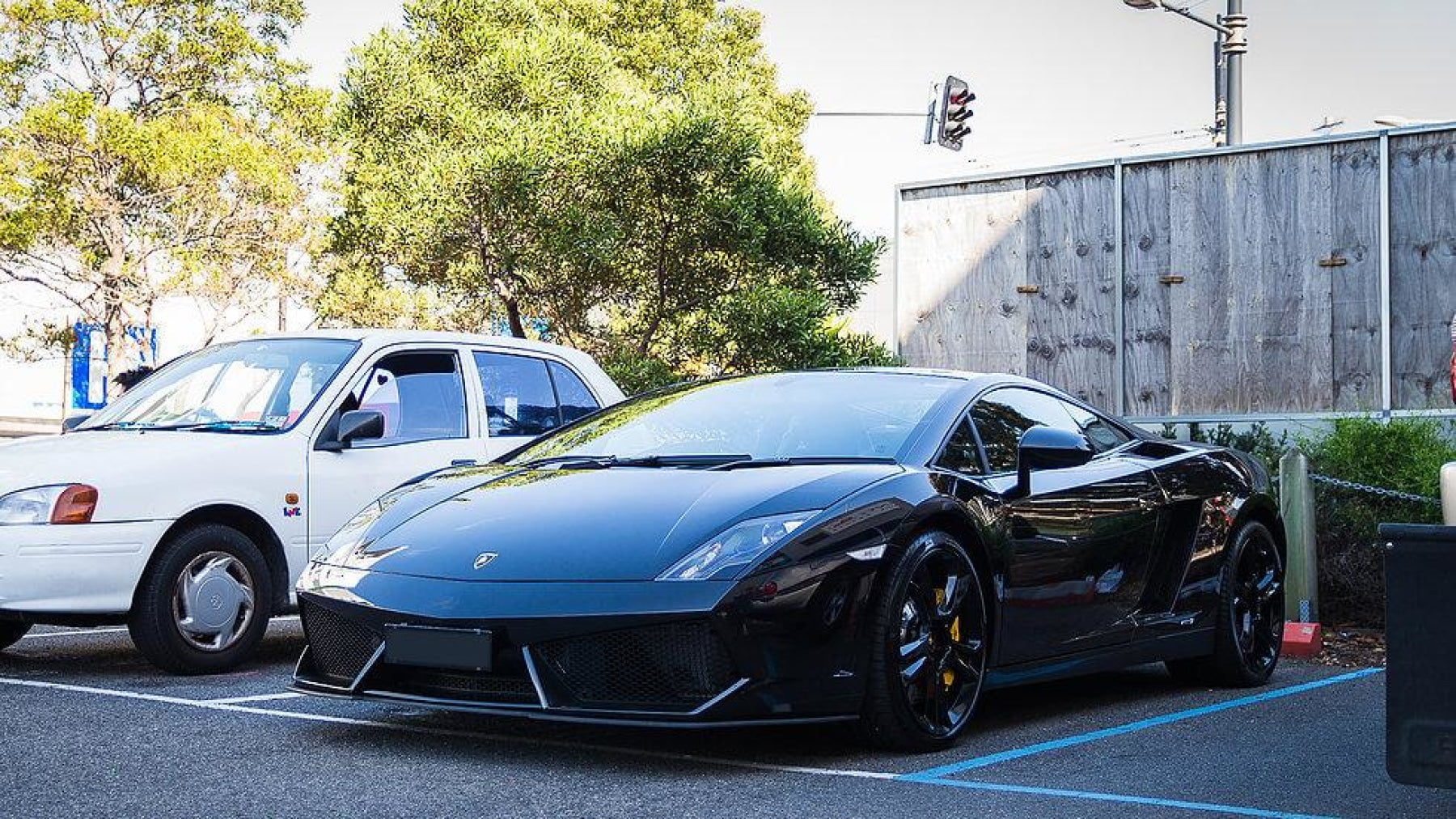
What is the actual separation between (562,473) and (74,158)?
27520mm

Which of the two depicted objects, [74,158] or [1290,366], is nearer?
[1290,366]

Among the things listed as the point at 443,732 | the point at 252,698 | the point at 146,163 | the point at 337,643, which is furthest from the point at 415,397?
the point at 146,163

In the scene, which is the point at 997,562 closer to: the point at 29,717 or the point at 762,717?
the point at 762,717

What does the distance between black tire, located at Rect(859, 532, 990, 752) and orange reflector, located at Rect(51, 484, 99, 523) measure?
3438 millimetres

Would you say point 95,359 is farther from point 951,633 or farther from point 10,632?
→ point 951,633

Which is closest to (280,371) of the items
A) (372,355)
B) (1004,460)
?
(372,355)

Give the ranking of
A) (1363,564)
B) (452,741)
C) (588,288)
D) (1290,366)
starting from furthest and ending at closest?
1. (588,288)
2. (1290,366)
3. (1363,564)
4. (452,741)

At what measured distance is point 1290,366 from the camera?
12.1 meters

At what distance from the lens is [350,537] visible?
19.4 ft

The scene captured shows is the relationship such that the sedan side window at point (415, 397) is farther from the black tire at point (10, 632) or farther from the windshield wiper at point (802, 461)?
the windshield wiper at point (802, 461)

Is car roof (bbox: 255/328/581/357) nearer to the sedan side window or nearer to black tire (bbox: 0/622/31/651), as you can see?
the sedan side window

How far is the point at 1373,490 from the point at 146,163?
2575cm

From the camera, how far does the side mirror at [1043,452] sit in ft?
19.7

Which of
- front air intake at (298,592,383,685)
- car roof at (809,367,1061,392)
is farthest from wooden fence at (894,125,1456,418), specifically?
front air intake at (298,592,383,685)
